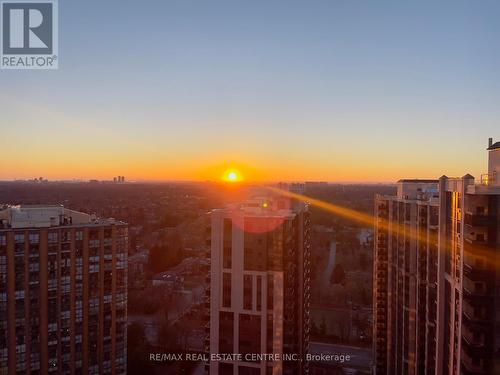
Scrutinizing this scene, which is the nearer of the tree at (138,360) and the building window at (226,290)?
the building window at (226,290)

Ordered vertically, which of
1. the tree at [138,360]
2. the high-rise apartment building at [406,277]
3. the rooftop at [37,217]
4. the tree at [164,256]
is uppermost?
the rooftop at [37,217]

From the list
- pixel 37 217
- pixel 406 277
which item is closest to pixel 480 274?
pixel 406 277

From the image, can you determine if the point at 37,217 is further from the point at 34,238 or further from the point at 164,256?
the point at 164,256

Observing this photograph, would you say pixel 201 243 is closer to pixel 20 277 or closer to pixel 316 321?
pixel 316 321

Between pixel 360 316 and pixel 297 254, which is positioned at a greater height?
pixel 297 254

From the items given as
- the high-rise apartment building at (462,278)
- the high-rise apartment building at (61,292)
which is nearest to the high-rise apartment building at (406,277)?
the high-rise apartment building at (462,278)

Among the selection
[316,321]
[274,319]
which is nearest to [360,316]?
[316,321]

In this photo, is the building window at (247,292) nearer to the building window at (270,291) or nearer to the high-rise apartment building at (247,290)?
the high-rise apartment building at (247,290)

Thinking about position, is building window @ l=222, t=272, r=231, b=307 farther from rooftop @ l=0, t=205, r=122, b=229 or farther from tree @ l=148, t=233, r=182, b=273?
tree @ l=148, t=233, r=182, b=273
